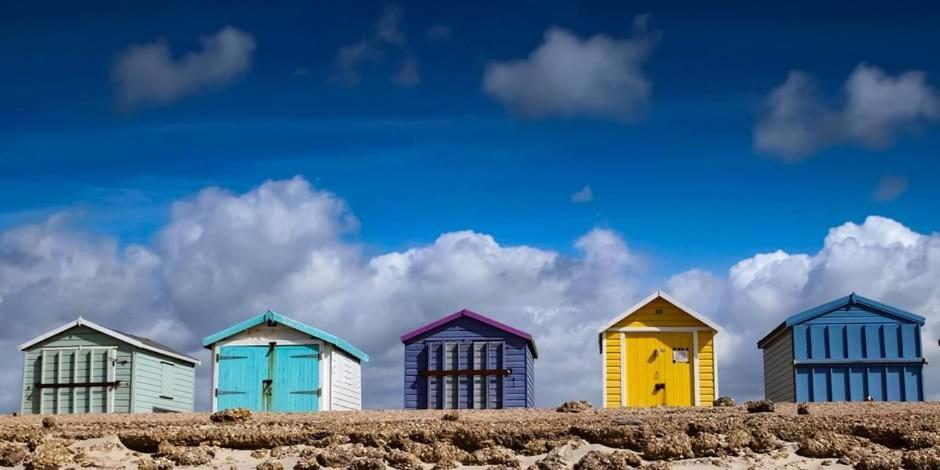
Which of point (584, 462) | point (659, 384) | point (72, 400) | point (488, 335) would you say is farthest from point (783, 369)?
point (72, 400)

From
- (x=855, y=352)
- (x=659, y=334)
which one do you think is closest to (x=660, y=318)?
(x=659, y=334)

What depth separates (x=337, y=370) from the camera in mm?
29125

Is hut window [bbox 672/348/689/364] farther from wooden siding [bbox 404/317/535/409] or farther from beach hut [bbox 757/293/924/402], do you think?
wooden siding [bbox 404/317/535/409]

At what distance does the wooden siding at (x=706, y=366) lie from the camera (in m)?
27.7

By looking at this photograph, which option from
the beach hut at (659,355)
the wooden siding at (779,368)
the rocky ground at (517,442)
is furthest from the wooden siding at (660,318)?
the rocky ground at (517,442)

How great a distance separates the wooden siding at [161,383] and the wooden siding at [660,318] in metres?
12.5

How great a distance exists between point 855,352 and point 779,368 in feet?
8.91

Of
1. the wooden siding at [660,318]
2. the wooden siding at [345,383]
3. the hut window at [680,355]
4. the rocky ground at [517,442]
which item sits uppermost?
the wooden siding at [660,318]

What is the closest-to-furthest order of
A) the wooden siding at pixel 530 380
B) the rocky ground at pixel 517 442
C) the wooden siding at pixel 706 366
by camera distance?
the rocky ground at pixel 517 442, the wooden siding at pixel 706 366, the wooden siding at pixel 530 380

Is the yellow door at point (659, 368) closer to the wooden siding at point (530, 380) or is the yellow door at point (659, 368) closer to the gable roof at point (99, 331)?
the wooden siding at point (530, 380)

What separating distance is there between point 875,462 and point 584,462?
14.0ft

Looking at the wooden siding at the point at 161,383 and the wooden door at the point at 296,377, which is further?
the wooden siding at the point at 161,383

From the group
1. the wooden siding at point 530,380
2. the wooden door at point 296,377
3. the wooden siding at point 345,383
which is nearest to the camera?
the wooden door at point 296,377

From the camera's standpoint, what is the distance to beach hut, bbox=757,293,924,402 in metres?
26.9
